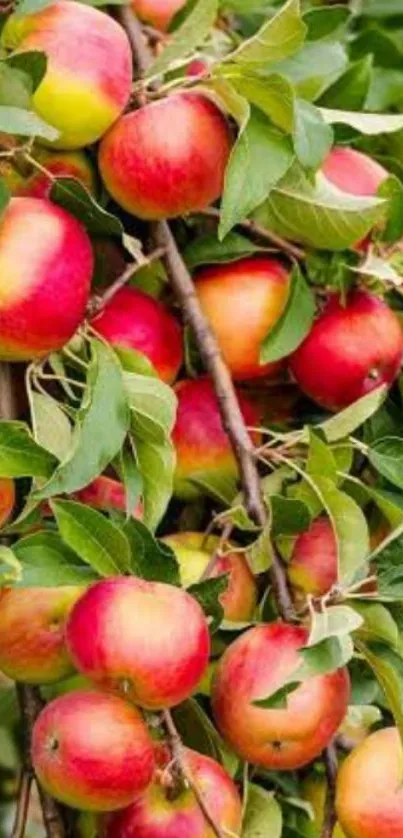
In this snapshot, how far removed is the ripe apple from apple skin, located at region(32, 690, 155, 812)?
29cm

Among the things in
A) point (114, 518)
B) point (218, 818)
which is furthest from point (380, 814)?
point (114, 518)

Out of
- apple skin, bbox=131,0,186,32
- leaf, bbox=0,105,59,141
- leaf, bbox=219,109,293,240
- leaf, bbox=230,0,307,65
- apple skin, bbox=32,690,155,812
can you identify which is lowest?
apple skin, bbox=32,690,155,812

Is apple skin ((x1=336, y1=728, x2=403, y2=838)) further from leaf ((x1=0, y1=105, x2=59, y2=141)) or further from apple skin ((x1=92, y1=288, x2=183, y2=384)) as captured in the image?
leaf ((x1=0, y1=105, x2=59, y2=141))

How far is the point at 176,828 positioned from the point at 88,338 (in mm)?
277

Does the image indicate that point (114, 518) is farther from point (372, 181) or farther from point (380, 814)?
point (372, 181)

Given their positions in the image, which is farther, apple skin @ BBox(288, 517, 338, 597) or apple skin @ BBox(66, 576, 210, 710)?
apple skin @ BBox(288, 517, 338, 597)

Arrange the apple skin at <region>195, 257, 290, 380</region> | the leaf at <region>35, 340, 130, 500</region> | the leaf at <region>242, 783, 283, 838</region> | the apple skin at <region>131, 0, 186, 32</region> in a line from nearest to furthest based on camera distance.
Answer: the leaf at <region>35, 340, 130, 500</region> → the leaf at <region>242, 783, 283, 838</region> → the apple skin at <region>195, 257, 290, 380</region> → the apple skin at <region>131, 0, 186, 32</region>

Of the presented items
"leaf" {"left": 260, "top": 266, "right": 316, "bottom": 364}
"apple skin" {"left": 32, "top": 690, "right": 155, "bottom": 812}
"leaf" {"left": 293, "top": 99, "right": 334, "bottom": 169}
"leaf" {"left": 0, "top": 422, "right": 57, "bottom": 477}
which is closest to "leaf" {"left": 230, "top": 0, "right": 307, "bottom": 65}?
"leaf" {"left": 293, "top": 99, "right": 334, "bottom": 169}

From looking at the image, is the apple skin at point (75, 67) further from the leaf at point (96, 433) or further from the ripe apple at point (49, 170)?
the leaf at point (96, 433)

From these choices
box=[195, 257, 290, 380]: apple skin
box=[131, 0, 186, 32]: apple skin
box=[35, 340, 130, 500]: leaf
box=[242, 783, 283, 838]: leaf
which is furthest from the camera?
box=[131, 0, 186, 32]: apple skin

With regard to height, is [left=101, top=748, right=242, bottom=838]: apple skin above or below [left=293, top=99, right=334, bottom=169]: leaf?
below

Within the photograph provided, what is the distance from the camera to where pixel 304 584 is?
114cm

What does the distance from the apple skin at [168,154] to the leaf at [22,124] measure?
0.12 m

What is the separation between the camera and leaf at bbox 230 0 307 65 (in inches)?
42.3
